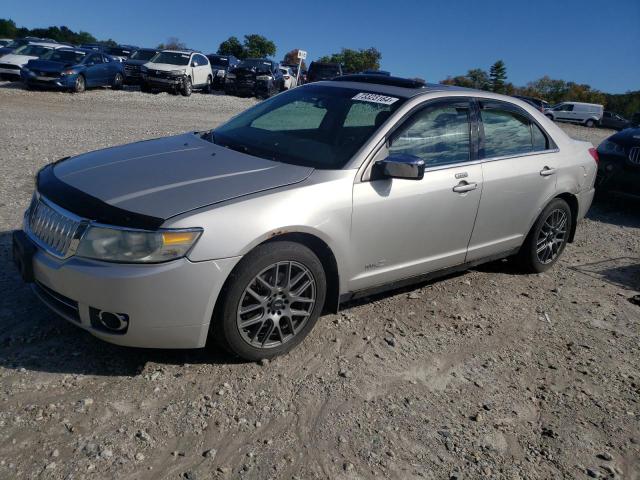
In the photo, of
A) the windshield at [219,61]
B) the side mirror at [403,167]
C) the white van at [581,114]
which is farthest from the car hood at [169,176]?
the white van at [581,114]

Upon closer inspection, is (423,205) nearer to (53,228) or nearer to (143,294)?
(143,294)

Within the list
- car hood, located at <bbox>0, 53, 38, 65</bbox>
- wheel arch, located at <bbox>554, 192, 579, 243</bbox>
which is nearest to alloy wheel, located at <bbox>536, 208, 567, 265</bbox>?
wheel arch, located at <bbox>554, 192, 579, 243</bbox>

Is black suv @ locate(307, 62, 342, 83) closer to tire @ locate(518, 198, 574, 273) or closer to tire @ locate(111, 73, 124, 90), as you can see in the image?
tire @ locate(111, 73, 124, 90)

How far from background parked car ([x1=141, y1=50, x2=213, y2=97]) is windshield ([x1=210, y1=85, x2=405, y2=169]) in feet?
61.2

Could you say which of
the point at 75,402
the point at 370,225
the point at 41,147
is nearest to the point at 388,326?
the point at 370,225

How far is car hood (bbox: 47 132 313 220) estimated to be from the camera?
321 centimetres

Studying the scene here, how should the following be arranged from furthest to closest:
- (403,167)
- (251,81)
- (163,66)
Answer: (251,81), (163,66), (403,167)

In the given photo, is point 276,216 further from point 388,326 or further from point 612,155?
point 612,155

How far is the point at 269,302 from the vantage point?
11.3 feet

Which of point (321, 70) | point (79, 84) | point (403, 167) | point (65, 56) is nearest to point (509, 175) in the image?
point (403, 167)

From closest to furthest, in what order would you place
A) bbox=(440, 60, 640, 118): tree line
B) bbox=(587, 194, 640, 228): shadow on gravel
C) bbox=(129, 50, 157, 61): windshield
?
bbox=(587, 194, 640, 228): shadow on gravel, bbox=(129, 50, 157, 61): windshield, bbox=(440, 60, 640, 118): tree line

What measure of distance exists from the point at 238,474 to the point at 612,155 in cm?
764

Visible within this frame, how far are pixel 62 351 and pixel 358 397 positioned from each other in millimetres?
1747

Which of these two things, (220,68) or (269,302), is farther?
(220,68)
